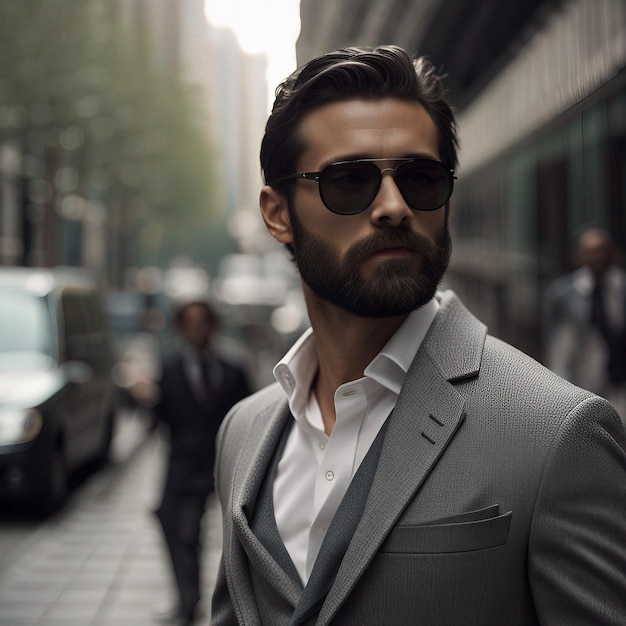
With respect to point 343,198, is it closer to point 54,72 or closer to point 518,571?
point 518,571

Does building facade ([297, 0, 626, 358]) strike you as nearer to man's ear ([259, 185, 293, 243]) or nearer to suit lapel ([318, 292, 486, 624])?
man's ear ([259, 185, 293, 243])

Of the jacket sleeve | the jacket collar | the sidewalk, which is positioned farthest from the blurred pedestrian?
the jacket sleeve

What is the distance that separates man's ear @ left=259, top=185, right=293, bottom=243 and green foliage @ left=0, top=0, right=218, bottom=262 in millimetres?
22361

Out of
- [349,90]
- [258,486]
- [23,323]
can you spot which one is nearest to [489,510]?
[258,486]

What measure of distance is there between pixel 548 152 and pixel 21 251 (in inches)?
1138

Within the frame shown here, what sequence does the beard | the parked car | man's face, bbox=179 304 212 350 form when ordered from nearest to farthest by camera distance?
the beard → man's face, bbox=179 304 212 350 → the parked car

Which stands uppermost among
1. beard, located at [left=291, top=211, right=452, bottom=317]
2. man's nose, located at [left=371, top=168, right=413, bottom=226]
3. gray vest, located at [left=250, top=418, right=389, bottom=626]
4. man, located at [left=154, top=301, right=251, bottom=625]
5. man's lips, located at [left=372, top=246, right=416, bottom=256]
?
man's nose, located at [left=371, top=168, right=413, bottom=226]

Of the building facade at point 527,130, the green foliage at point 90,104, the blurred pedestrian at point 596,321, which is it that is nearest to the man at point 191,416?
the building facade at point 527,130

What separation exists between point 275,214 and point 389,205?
1.23 feet

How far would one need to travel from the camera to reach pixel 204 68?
19400 cm

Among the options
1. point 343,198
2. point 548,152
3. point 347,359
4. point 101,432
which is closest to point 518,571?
point 347,359

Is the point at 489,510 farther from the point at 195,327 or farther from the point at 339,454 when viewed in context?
the point at 195,327

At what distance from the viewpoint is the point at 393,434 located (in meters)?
1.75

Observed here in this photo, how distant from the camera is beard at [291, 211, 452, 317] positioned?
1.80 m
